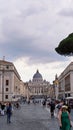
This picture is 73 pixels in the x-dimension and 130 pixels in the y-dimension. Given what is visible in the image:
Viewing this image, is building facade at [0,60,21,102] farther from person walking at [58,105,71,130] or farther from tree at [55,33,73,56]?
person walking at [58,105,71,130]

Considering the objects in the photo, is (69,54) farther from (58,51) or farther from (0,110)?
(0,110)

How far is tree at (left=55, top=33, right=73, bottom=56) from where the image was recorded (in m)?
29.9

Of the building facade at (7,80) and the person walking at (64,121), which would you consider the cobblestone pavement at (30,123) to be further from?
the building facade at (7,80)

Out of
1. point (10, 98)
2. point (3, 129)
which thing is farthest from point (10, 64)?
point (3, 129)

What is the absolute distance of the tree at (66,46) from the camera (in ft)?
98.2

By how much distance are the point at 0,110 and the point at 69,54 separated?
9242mm

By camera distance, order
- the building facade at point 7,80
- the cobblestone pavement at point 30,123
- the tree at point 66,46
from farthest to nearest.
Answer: the building facade at point 7,80 → the tree at point 66,46 → the cobblestone pavement at point 30,123

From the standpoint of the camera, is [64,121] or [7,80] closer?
[64,121]

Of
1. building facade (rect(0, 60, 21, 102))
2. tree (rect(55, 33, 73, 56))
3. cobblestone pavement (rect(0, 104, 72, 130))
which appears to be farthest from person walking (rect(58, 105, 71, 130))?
building facade (rect(0, 60, 21, 102))

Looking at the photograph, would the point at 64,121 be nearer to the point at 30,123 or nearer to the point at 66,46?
the point at 30,123

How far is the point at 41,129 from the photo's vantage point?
18031 millimetres

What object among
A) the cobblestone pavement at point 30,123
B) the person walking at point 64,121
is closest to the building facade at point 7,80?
the cobblestone pavement at point 30,123

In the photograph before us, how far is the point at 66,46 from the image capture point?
3070 centimetres

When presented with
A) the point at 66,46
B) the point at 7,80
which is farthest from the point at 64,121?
the point at 7,80
